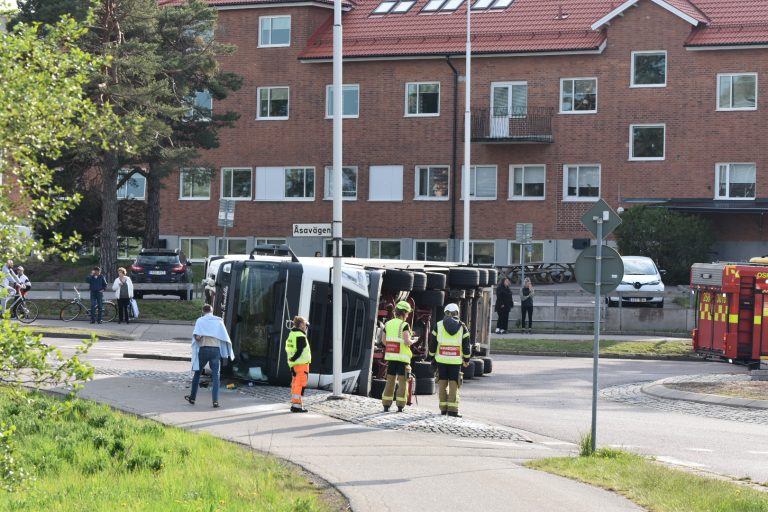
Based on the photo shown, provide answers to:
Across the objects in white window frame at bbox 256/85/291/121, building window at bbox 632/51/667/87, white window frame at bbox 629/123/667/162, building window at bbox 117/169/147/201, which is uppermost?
building window at bbox 632/51/667/87

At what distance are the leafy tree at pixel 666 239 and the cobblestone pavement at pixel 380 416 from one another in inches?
1115

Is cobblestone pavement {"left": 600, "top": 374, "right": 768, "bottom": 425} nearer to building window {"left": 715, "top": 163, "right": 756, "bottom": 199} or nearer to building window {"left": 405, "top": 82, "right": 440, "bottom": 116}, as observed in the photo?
building window {"left": 715, "top": 163, "right": 756, "bottom": 199}

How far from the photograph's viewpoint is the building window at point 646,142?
5106cm

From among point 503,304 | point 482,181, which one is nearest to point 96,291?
point 503,304

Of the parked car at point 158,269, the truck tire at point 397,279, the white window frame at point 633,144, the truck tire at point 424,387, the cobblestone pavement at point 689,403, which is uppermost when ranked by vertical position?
the white window frame at point 633,144

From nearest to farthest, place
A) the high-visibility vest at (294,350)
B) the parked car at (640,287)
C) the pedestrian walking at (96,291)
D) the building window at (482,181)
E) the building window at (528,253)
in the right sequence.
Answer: the high-visibility vest at (294,350), the pedestrian walking at (96,291), the parked car at (640,287), the building window at (528,253), the building window at (482,181)

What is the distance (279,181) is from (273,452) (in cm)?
4345

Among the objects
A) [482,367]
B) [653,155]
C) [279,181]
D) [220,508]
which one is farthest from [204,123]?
[220,508]

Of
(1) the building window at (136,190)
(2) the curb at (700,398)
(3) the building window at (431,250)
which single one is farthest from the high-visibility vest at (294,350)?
(1) the building window at (136,190)

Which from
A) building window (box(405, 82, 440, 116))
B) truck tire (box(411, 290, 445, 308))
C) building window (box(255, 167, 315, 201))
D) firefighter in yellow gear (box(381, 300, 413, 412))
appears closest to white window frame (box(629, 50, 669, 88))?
building window (box(405, 82, 440, 116))

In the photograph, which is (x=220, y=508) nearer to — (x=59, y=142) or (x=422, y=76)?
(x=59, y=142)

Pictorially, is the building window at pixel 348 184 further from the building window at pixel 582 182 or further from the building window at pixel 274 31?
the building window at pixel 582 182

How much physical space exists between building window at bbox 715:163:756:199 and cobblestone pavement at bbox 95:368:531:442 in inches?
1308

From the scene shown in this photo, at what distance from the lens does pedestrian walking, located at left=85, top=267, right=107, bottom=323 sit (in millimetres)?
36188
